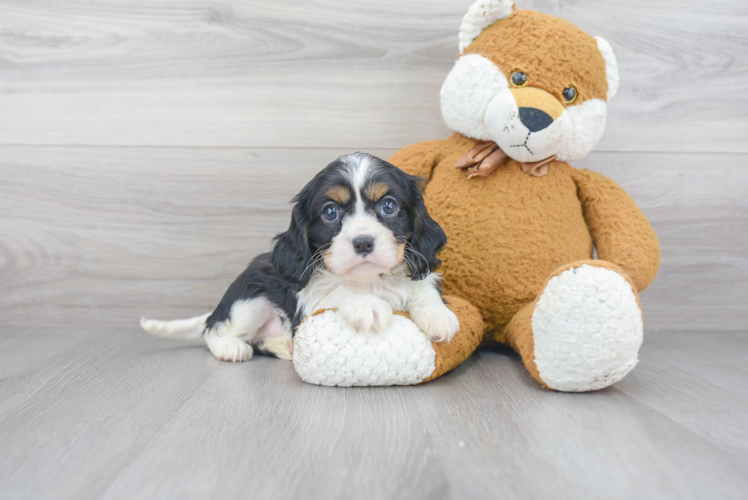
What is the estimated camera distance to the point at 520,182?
169 centimetres

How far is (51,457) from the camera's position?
1.03m

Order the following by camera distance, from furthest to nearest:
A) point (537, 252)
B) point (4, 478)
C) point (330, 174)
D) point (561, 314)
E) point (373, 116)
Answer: point (373, 116)
point (537, 252)
point (330, 174)
point (561, 314)
point (4, 478)

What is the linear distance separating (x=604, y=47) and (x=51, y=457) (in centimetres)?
179

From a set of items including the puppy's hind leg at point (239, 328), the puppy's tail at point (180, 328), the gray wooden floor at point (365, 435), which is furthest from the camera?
the puppy's tail at point (180, 328)

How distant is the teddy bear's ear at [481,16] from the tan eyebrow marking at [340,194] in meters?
0.68

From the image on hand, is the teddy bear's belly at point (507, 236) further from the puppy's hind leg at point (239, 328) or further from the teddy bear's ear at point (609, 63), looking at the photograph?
the puppy's hind leg at point (239, 328)

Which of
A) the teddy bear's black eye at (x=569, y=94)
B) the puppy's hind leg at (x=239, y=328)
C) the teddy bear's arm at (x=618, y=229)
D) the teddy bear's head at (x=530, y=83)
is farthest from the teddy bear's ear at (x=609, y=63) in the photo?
the puppy's hind leg at (x=239, y=328)

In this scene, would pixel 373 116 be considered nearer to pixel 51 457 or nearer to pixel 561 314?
pixel 561 314

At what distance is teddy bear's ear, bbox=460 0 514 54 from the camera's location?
1.64 m

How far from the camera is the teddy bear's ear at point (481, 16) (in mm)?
1642

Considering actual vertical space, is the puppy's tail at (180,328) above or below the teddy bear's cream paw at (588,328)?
below

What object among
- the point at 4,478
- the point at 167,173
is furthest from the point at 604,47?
the point at 4,478

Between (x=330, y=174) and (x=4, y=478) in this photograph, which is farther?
(x=330, y=174)

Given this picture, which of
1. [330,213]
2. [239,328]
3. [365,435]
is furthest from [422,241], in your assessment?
[239,328]
